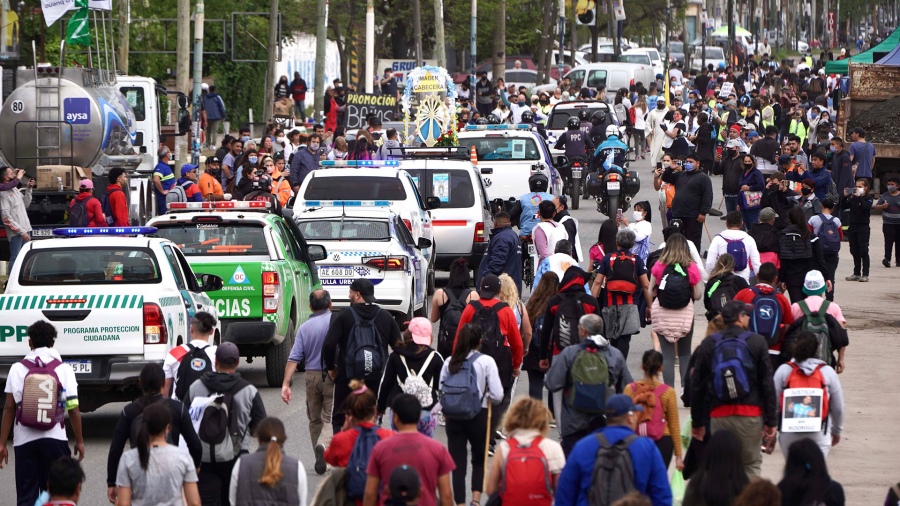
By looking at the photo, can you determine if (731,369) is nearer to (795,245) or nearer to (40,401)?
(40,401)

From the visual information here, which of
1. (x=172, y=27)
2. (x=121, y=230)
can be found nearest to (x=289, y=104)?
(x=172, y=27)

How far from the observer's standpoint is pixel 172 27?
46.1m

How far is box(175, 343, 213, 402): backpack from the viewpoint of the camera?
34.4 ft

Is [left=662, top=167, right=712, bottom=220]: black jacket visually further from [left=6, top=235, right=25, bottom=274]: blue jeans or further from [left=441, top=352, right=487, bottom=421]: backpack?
[left=441, top=352, right=487, bottom=421]: backpack

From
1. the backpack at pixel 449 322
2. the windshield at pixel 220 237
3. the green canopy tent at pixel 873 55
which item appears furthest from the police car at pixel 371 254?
the green canopy tent at pixel 873 55

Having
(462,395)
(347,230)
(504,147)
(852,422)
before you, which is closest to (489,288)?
(462,395)

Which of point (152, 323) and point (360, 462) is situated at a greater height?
point (152, 323)

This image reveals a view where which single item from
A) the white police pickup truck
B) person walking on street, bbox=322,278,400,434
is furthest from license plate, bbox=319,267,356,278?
person walking on street, bbox=322,278,400,434

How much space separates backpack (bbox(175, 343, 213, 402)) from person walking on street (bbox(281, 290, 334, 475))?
5.28 ft

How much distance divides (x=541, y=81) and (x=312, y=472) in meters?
51.6

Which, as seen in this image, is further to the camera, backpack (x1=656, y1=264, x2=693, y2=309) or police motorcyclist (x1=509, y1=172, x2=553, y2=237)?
police motorcyclist (x1=509, y1=172, x2=553, y2=237)

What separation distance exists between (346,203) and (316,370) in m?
7.57

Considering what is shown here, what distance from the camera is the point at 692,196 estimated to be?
2117 centimetres

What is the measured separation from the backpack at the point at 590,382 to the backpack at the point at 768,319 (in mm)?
2539
